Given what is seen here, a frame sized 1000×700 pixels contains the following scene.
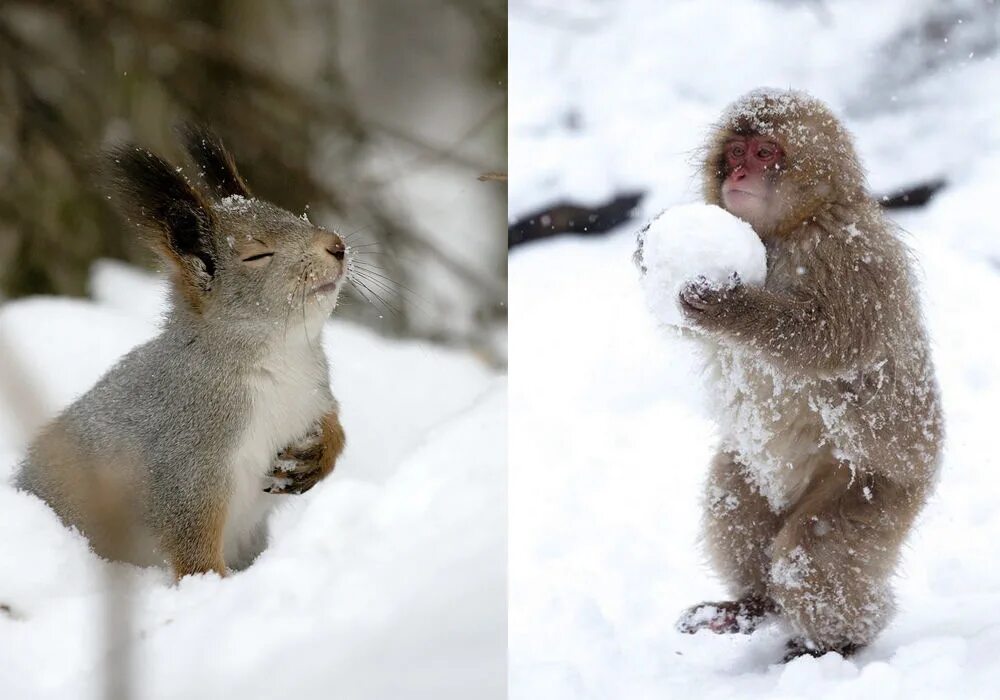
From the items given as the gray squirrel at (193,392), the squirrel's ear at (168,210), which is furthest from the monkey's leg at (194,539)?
the squirrel's ear at (168,210)

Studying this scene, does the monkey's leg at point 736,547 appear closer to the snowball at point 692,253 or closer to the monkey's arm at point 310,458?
the snowball at point 692,253

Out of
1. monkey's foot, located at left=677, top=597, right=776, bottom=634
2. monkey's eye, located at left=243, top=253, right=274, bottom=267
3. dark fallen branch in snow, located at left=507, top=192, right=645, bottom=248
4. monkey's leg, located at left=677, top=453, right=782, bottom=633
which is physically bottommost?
monkey's foot, located at left=677, top=597, right=776, bottom=634

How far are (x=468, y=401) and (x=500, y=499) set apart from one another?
0.14 meters

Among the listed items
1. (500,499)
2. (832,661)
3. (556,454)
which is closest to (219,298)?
(500,499)

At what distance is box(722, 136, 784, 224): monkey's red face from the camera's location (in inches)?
55.7

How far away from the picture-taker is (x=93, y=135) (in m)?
1.21

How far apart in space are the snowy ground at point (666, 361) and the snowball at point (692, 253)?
18 cm

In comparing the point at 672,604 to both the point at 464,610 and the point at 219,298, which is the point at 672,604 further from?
the point at 219,298

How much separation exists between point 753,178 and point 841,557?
49cm

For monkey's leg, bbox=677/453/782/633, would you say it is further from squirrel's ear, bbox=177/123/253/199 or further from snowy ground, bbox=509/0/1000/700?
squirrel's ear, bbox=177/123/253/199

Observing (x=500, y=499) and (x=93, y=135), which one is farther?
(x=500, y=499)

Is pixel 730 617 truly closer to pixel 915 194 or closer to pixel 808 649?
pixel 808 649

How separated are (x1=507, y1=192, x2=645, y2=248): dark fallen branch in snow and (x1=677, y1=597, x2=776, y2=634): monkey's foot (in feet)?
1.87

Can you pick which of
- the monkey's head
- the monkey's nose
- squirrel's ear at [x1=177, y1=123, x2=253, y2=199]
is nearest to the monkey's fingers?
the monkey's head
